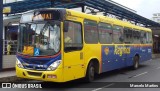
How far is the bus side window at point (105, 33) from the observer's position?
13.2 metres

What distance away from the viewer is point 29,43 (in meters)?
10.8

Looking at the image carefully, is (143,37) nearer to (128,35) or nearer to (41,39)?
(128,35)

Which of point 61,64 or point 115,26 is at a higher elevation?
point 115,26

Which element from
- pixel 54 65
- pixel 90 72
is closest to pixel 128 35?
pixel 90 72

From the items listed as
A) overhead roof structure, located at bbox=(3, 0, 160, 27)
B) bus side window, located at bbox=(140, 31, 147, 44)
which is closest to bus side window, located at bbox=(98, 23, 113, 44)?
overhead roof structure, located at bbox=(3, 0, 160, 27)

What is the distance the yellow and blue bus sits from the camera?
10.2 m

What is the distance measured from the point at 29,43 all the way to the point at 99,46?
3524 millimetres

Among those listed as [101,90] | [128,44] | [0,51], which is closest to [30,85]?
[101,90]

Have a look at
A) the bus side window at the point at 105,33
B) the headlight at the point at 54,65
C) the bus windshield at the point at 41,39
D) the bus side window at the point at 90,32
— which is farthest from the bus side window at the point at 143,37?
the headlight at the point at 54,65

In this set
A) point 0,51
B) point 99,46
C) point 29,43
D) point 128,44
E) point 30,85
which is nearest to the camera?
point 29,43

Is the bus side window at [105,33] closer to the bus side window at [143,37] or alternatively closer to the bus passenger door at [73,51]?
the bus passenger door at [73,51]

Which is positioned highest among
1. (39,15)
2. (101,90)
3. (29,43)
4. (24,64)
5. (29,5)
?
(29,5)

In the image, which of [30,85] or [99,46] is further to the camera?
[99,46]

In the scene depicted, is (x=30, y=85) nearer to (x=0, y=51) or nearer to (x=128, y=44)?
(x=0, y=51)
